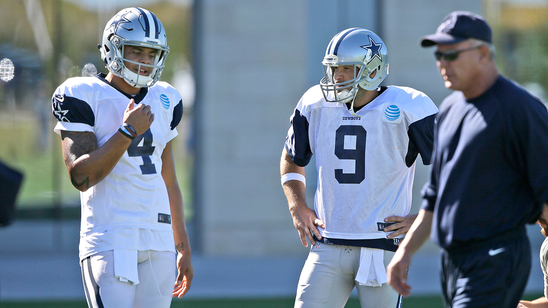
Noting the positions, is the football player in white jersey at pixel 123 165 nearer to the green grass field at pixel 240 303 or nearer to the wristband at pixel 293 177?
the wristband at pixel 293 177

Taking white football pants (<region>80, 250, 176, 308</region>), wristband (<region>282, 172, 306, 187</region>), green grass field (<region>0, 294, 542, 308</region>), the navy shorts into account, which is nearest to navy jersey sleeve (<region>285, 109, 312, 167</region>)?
wristband (<region>282, 172, 306, 187</region>)

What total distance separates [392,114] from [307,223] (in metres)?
0.77

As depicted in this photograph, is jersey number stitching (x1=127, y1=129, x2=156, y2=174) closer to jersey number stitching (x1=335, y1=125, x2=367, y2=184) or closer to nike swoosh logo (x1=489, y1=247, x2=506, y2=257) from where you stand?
jersey number stitching (x1=335, y1=125, x2=367, y2=184)

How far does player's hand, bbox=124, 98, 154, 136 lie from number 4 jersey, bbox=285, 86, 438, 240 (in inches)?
38.5

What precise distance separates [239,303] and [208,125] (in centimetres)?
318

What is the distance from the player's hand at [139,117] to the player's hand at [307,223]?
1052 mm

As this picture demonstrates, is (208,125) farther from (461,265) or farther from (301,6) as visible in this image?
(461,265)

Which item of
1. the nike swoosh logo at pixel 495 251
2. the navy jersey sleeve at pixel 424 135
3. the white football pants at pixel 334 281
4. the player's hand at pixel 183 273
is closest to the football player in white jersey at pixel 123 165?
the player's hand at pixel 183 273

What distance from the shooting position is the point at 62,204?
9.54 m

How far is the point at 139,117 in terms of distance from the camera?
3076mm

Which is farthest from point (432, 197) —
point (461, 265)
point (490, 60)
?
point (490, 60)

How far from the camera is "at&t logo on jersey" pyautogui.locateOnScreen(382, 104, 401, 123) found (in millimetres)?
3439

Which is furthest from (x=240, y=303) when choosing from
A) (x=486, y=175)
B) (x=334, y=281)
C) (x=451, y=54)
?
(x=451, y=54)

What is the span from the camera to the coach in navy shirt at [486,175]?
2.65 metres
